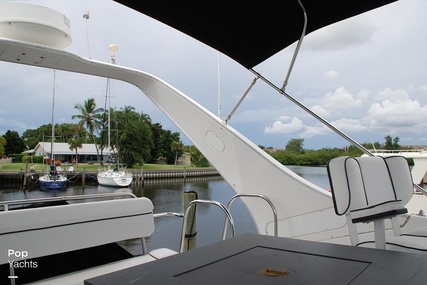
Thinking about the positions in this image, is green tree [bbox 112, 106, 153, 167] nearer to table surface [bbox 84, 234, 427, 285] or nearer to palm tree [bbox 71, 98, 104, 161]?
palm tree [bbox 71, 98, 104, 161]

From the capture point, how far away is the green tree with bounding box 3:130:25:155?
2995 cm

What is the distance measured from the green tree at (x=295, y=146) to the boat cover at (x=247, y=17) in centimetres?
132

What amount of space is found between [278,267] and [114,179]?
22.0 m

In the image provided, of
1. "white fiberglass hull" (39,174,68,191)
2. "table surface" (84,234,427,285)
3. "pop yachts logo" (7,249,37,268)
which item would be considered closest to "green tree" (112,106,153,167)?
"white fiberglass hull" (39,174,68,191)

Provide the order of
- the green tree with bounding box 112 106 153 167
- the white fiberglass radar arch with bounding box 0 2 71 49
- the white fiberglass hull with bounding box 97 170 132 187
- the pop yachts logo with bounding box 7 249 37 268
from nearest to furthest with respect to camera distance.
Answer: the pop yachts logo with bounding box 7 249 37 268 < the white fiberglass radar arch with bounding box 0 2 71 49 < the white fiberglass hull with bounding box 97 170 132 187 < the green tree with bounding box 112 106 153 167

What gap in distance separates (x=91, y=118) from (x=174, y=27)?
132ft

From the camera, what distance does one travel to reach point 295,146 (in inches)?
145

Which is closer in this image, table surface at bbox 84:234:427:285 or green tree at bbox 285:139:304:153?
table surface at bbox 84:234:427:285

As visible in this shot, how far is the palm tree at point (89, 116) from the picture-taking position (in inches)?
1510

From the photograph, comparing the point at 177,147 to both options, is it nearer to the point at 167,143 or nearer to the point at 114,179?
the point at 167,143

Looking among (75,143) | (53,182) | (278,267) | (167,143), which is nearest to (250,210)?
(278,267)

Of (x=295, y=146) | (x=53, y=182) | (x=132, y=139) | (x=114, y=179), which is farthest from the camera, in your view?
(x=132, y=139)

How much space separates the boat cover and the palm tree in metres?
37.2

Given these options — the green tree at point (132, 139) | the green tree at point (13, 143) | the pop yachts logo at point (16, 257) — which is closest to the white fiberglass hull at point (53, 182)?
the green tree at point (13, 143)
